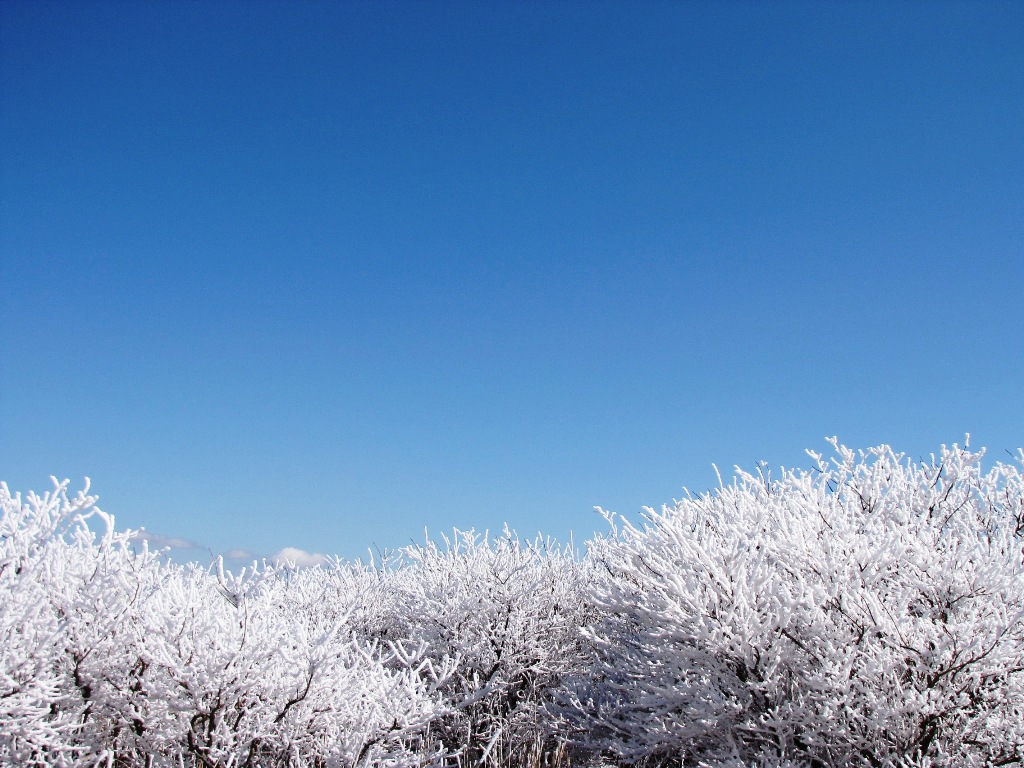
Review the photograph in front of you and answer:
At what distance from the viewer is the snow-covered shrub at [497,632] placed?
706cm

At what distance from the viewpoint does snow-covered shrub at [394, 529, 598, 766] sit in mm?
7059

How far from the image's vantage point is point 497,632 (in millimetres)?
7801

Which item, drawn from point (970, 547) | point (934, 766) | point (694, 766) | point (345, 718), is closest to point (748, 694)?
point (934, 766)

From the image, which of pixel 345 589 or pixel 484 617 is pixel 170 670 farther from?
pixel 345 589

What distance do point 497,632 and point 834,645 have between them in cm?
438

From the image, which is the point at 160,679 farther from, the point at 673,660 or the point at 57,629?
the point at 673,660

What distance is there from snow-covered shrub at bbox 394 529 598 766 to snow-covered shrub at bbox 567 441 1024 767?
90.9 inches

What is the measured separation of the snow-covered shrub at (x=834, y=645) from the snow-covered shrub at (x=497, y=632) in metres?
2.31

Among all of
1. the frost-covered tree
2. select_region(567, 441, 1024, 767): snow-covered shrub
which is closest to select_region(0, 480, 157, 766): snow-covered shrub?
the frost-covered tree

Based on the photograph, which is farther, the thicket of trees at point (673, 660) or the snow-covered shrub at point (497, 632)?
the snow-covered shrub at point (497, 632)

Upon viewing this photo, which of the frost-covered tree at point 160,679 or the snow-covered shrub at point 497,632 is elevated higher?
the snow-covered shrub at point 497,632

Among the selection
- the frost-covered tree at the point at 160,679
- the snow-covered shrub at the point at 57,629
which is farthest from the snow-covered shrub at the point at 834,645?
the snow-covered shrub at the point at 57,629

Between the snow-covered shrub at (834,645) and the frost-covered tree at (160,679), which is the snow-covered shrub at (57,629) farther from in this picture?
the snow-covered shrub at (834,645)

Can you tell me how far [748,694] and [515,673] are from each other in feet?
13.2
